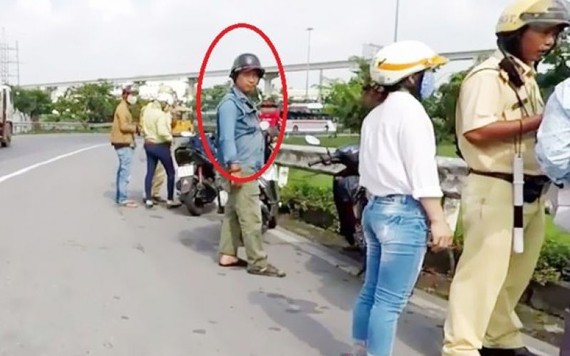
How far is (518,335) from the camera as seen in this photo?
451cm

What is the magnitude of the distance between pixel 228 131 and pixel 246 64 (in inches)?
22.8

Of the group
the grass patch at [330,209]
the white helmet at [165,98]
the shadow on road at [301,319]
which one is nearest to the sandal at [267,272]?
the shadow on road at [301,319]

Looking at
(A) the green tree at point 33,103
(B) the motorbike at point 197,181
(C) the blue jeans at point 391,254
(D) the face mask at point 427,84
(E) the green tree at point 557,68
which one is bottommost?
(A) the green tree at point 33,103

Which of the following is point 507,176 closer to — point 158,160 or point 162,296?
point 162,296

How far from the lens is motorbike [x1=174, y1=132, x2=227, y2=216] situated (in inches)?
409

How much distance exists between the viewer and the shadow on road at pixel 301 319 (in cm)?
499

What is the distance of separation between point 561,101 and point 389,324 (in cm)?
146

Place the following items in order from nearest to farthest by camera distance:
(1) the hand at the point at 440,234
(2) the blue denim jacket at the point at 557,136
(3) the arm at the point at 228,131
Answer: (2) the blue denim jacket at the point at 557,136
(1) the hand at the point at 440,234
(3) the arm at the point at 228,131

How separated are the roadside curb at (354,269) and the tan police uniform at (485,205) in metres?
0.91

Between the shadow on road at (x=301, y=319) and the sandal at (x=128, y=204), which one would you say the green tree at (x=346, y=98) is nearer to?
the sandal at (x=128, y=204)

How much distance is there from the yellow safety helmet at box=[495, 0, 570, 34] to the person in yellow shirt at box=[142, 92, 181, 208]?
7452mm

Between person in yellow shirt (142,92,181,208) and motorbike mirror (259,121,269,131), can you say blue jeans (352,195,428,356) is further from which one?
person in yellow shirt (142,92,181,208)

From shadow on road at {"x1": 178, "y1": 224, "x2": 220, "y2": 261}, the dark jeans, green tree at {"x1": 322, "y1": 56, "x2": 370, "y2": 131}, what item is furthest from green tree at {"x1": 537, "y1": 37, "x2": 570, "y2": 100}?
green tree at {"x1": 322, "y1": 56, "x2": 370, "y2": 131}

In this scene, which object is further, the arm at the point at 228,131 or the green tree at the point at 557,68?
the arm at the point at 228,131
